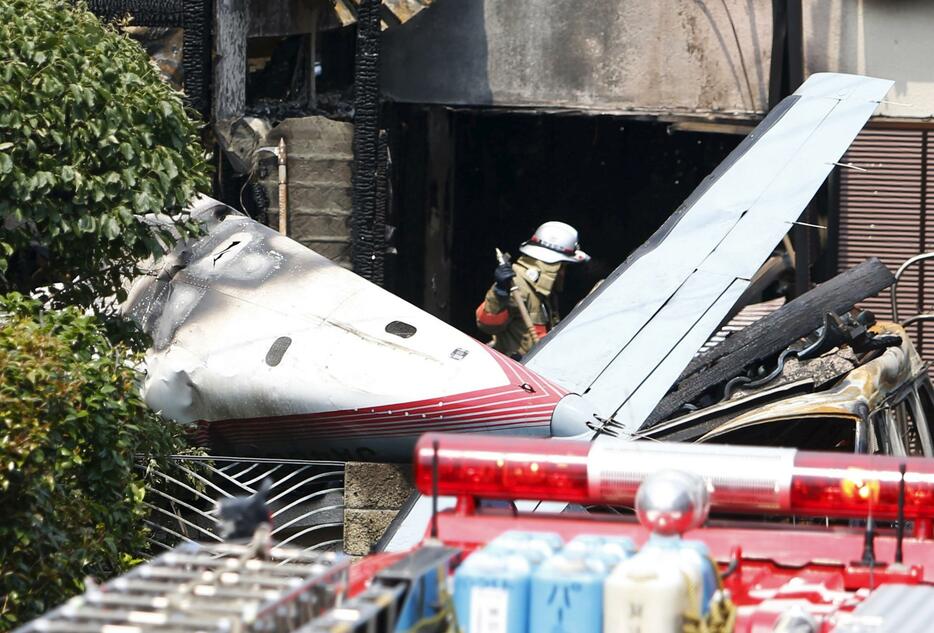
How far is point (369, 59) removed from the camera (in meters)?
13.7

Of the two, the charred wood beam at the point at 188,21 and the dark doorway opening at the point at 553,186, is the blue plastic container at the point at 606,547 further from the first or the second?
the dark doorway opening at the point at 553,186

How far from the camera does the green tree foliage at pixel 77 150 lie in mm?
7605

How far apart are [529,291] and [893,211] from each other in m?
4.17

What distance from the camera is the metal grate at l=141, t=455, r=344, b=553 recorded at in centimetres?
904

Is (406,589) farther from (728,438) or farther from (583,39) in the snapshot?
(583,39)

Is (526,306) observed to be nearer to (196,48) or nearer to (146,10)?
(196,48)

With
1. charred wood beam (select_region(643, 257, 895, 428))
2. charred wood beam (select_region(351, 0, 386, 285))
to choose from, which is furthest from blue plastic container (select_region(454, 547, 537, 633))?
charred wood beam (select_region(351, 0, 386, 285))

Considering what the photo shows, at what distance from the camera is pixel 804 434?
8.66 metres

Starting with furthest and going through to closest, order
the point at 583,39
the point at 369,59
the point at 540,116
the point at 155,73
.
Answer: the point at 540,116 < the point at 583,39 < the point at 369,59 < the point at 155,73

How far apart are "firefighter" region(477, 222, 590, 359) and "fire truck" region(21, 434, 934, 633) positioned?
754cm

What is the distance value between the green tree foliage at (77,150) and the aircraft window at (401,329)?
1608 millimetres

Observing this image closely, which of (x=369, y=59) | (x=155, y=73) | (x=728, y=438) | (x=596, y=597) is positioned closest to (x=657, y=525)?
(x=596, y=597)

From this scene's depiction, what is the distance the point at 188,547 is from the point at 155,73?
203 inches

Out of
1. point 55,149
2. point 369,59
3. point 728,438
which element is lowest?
point 728,438
